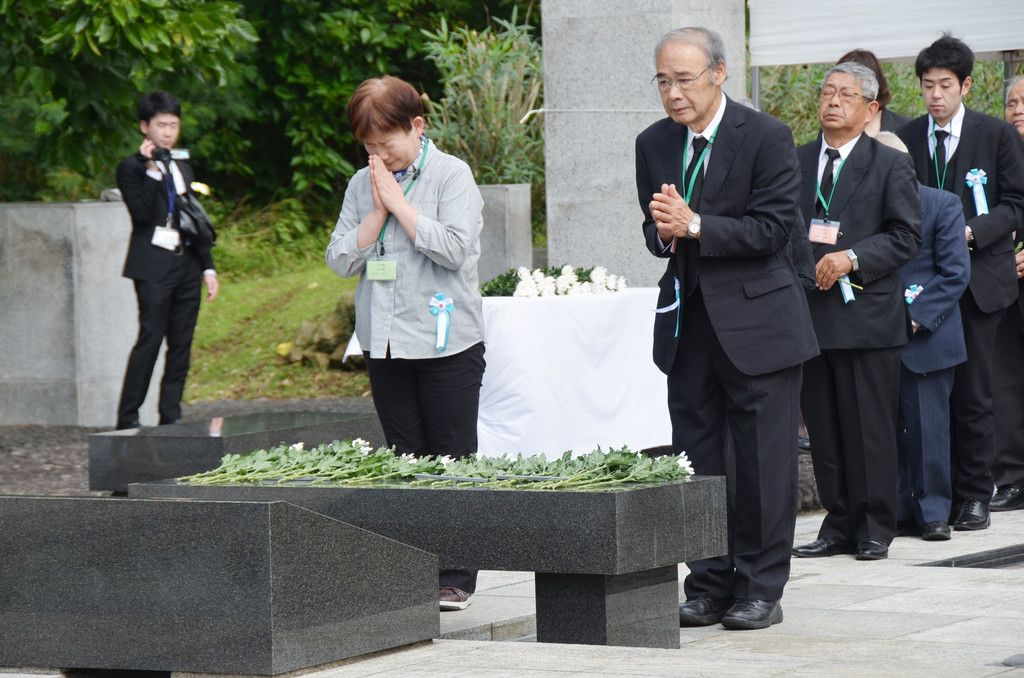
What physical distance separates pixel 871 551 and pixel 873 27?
173 inches

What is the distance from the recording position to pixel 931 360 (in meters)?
8.17

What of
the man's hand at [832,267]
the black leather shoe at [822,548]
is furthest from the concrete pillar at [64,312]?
the man's hand at [832,267]

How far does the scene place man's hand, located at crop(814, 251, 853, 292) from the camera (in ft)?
23.8

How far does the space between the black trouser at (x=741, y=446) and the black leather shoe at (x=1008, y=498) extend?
317 cm

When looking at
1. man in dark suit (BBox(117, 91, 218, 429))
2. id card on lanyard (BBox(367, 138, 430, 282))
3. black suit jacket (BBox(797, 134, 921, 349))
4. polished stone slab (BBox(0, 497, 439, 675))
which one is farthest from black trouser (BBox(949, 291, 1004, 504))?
man in dark suit (BBox(117, 91, 218, 429))

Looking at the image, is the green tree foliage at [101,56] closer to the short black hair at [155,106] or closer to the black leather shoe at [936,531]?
the short black hair at [155,106]

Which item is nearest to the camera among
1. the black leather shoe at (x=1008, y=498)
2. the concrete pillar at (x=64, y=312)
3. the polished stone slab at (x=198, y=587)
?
the polished stone slab at (x=198, y=587)

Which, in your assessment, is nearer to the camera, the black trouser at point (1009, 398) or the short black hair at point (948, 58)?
the short black hair at point (948, 58)

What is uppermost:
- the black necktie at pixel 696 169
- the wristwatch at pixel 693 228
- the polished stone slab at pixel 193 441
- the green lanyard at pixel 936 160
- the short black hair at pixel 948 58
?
the short black hair at pixel 948 58

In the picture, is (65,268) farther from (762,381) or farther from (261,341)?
(762,381)

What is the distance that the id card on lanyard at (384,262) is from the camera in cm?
644

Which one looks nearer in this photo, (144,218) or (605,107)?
(605,107)

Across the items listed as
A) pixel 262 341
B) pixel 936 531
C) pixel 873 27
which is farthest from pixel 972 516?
pixel 262 341

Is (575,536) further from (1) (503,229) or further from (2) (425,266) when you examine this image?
(1) (503,229)
